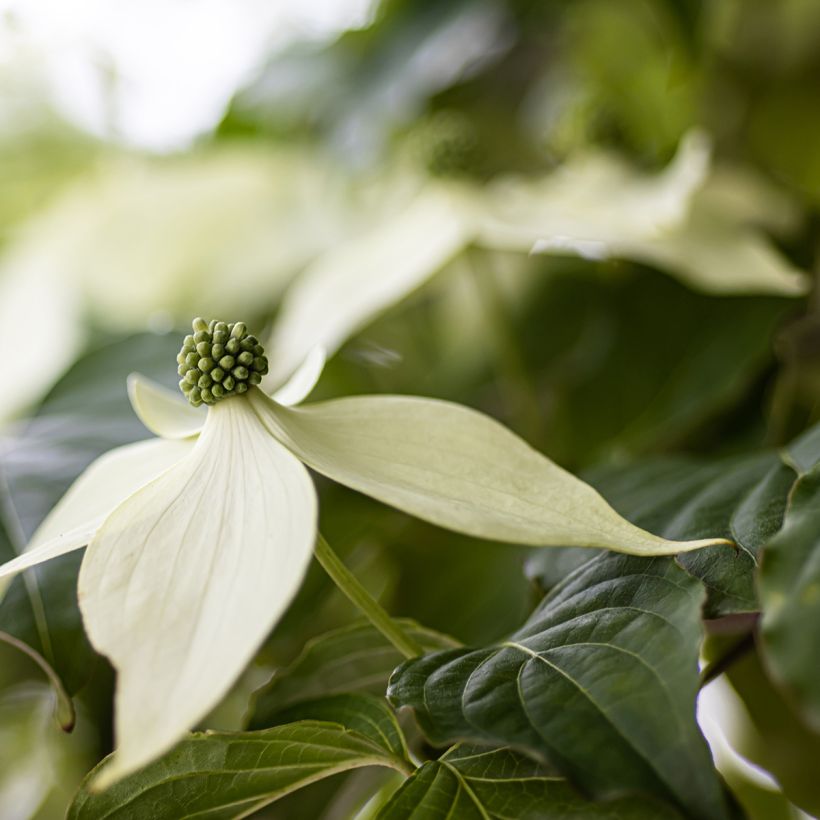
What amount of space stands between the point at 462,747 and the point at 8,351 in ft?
1.43

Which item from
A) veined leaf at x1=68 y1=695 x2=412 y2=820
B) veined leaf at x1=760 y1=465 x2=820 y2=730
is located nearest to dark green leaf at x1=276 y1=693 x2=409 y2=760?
veined leaf at x1=68 y1=695 x2=412 y2=820

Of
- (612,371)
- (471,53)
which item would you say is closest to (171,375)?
(612,371)

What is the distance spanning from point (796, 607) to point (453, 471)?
0.31ft

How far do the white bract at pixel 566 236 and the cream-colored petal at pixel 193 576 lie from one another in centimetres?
20

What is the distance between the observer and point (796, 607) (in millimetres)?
204

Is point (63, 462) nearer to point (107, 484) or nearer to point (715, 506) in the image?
point (107, 484)

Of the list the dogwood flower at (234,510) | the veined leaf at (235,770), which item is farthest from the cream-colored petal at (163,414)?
the veined leaf at (235,770)

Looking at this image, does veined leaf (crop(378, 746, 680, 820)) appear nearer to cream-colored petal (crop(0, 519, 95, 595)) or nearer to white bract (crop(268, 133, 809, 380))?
cream-colored petal (crop(0, 519, 95, 595))

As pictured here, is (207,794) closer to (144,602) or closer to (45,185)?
(144,602)

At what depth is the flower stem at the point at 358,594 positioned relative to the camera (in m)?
0.27

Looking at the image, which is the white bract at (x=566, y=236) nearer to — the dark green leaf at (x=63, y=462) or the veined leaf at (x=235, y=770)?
the dark green leaf at (x=63, y=462)

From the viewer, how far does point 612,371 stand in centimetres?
54

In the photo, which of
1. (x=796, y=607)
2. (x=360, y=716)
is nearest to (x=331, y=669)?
(x=360, y=716)

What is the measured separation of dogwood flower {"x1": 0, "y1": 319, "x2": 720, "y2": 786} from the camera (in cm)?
20
